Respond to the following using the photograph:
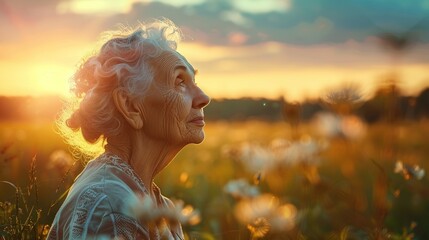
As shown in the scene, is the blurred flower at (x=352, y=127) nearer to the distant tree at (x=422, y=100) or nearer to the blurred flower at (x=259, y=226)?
the blurred flower at (x=259, y=226)

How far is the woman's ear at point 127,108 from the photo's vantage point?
3.18 m

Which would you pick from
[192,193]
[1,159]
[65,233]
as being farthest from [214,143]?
[65,233]

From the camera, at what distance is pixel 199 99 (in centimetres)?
327

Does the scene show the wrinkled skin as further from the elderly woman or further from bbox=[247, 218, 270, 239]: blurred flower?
bbox=[247, 218, 270, 239]: blurred flower

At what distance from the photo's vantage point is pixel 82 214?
109 inches

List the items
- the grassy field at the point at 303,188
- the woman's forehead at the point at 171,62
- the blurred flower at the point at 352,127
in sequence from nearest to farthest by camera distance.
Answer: the blurred flower at the point at 352,127 → the grassy field at the point at 303,188 → the woman's forehead at the point at 171,62

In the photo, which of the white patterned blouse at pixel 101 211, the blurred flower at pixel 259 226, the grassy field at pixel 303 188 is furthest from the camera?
the white patterned blouse at pixel 101 211

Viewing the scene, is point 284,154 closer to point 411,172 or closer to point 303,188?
point 303,188

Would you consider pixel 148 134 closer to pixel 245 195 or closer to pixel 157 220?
pixel 245 195

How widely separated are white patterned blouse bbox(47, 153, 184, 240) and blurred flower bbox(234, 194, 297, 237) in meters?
0.39

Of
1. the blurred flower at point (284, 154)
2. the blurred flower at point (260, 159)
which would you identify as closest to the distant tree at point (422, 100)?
the blurred flower at point (284, 154)

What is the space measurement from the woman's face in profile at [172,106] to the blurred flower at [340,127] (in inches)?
46.5

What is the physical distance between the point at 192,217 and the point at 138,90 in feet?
2.62

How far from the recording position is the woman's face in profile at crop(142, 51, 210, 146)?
323 cm
